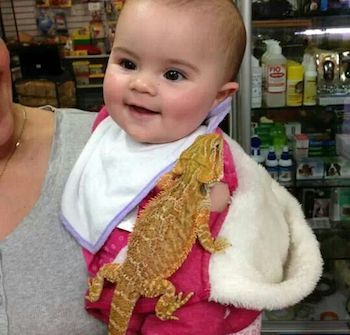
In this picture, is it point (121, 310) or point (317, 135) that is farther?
point (317, 135)

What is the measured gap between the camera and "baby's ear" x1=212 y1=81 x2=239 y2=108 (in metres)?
1.01

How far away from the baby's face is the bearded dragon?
8cm

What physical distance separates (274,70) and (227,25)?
4.57ft

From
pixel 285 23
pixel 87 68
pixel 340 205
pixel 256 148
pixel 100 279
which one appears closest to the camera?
pixel 100 279

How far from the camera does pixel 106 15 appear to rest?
3.24m

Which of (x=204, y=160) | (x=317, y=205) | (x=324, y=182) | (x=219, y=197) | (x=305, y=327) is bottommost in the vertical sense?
(x=305, y=327)

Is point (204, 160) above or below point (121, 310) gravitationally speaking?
above

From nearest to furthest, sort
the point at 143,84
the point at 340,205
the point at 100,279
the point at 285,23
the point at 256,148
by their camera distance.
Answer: the point at 143,84 → the point at 100,279 → the point at 285,23 → the point at 256,148 → the point at 340,205

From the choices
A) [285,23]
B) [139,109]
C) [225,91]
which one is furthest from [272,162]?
[139,109]

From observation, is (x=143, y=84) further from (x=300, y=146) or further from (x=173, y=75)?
(x=300, y=146)

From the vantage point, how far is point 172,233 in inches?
36.1

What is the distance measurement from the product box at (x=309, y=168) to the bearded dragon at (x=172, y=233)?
1613 millimetres

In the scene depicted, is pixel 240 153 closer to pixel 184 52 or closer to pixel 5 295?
pixel 184 52

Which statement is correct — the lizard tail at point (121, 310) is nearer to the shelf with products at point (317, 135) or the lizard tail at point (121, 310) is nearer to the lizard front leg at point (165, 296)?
the lizard front leg at point (165, 296)
